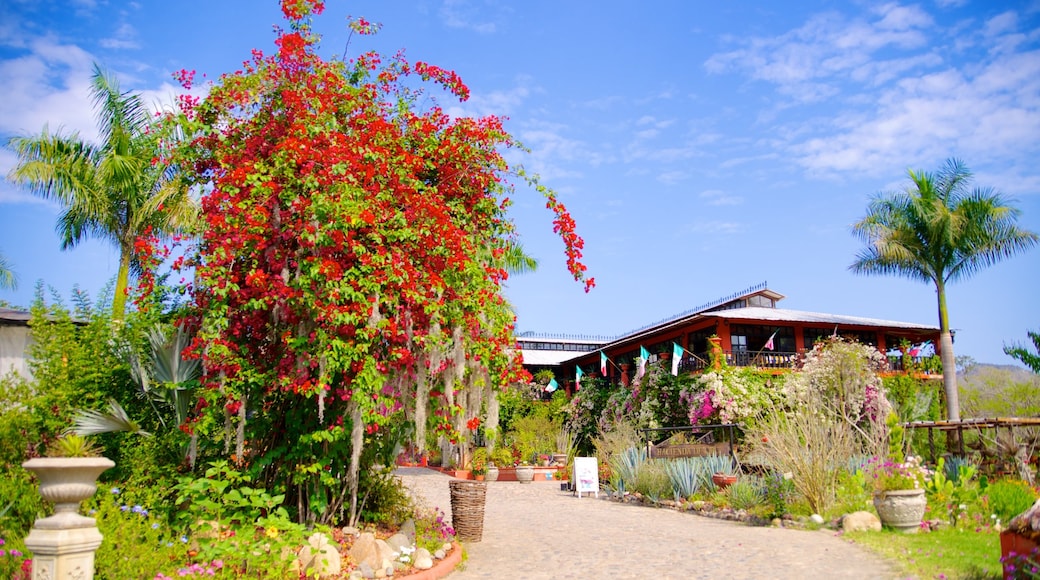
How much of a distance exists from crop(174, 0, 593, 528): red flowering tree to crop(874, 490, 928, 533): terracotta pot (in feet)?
15.1

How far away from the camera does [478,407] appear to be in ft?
25.3

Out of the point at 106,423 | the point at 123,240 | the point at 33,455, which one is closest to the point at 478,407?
the point at 106,423

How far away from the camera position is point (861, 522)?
8961 mm

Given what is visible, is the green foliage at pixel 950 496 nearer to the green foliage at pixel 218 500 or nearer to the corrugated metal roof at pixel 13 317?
the green foliage at pixel 218 500

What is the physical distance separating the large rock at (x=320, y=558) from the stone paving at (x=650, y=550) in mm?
1202

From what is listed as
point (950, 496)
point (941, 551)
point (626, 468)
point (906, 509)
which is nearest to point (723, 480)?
point (626, 468)

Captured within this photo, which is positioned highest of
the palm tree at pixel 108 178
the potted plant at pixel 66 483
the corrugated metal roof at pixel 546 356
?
the palm tree at pixel 108 178

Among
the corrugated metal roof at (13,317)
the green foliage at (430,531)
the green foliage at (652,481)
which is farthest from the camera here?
the green foliage at (652,481)

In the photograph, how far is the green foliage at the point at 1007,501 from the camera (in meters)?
8.91

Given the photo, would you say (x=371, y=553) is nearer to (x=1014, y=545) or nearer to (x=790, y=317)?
(x=1014, y=545)

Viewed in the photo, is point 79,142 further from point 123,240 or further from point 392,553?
point 392,553

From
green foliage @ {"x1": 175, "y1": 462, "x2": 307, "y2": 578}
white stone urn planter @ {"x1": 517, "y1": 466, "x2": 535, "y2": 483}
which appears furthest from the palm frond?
white stone urn planter @ {"x1": 517, "y1": 466, "x2": 535, "y2": 483}

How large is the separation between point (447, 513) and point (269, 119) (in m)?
7.39

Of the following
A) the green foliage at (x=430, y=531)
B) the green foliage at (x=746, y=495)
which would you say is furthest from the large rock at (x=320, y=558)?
the green foliage at (x=746, y=495)
